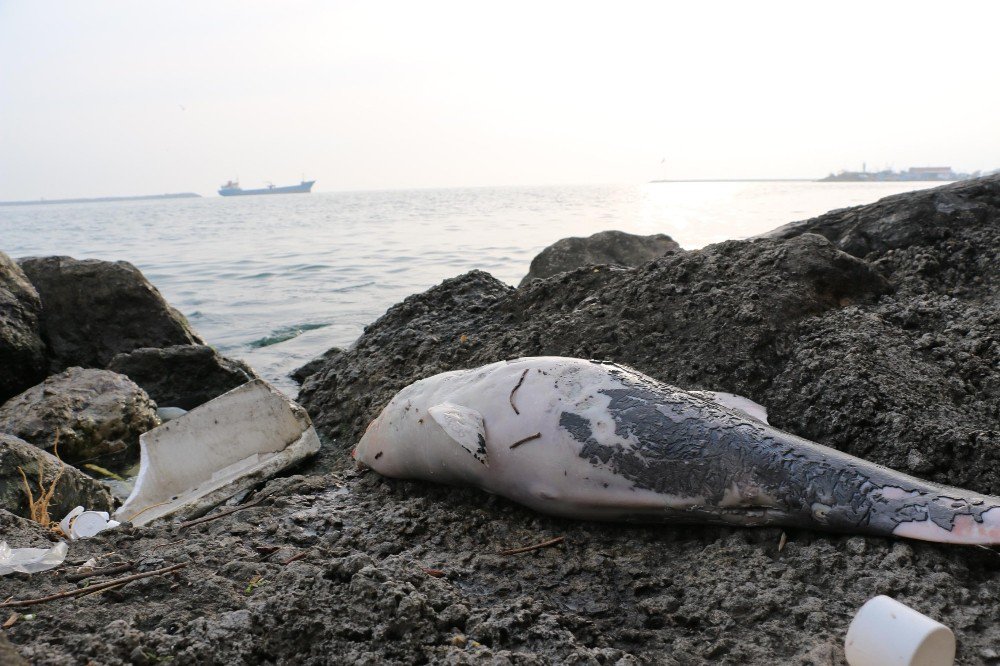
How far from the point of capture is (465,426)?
3350 millimetres

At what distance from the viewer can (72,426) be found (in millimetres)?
5855

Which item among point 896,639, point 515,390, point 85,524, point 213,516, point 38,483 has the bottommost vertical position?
point 85,524

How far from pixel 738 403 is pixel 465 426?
1.30m

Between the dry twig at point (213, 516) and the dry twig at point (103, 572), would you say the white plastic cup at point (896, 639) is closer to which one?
the dry twig at point (103, 572)

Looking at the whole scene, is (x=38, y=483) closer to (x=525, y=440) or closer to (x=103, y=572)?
(x=103, y=572)

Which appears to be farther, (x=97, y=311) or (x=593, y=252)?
(x=593, y=252)

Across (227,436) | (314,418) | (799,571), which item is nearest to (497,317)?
(314,418)

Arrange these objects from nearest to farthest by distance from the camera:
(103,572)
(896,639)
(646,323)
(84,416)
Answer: (896,639), (103,572), (646,323), (84,416)

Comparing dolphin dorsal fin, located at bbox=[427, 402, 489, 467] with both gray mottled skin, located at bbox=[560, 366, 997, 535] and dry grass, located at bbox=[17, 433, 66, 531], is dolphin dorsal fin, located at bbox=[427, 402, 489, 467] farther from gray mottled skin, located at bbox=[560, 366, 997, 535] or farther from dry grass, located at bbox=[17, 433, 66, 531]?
dry grass, located at bbox=[17, 433, 66, 531]

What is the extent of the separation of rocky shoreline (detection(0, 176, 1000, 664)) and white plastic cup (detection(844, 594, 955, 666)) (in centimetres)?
17

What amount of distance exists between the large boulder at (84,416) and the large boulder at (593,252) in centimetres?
433

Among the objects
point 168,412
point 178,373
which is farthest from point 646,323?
point 178,373

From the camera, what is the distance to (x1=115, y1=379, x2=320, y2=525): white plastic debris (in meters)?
4.68

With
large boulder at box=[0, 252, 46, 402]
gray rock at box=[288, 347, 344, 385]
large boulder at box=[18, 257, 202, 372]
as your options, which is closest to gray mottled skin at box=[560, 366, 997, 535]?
gray rock at box=[288, 347, 344, 385]
